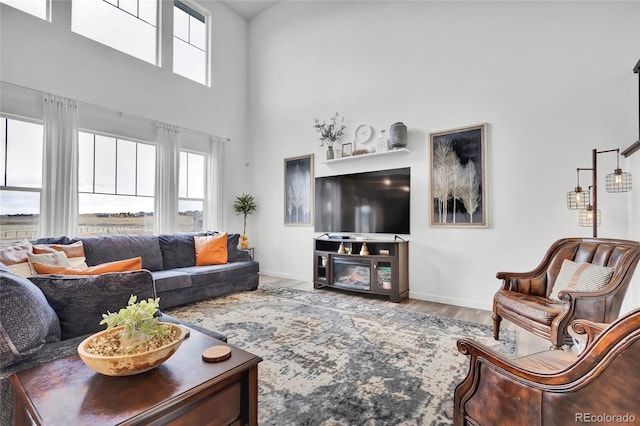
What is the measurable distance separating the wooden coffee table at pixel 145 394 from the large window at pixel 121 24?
503cm

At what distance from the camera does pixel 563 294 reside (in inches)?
82.9

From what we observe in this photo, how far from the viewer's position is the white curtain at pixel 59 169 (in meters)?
3.79

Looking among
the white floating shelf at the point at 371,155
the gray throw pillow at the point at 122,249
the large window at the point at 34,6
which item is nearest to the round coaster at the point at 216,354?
the gray throw pillow at the point at 122,249

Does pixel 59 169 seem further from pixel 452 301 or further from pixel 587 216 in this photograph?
pixel 587 216

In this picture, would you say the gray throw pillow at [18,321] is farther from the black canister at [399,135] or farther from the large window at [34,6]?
the large window at [34,6]

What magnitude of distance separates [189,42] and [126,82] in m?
1.59

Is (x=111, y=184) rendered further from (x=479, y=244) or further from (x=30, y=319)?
(x=479, y=244)

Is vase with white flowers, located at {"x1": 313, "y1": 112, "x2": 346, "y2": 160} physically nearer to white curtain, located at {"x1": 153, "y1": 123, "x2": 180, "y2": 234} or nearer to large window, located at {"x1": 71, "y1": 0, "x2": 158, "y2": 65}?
white curtain, located at {"x1": 153, "y1": 123, "x2": 180, "y2": 234}

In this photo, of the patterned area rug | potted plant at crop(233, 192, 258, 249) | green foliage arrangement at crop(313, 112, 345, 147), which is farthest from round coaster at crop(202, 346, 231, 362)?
potted plant at crop(233, 192, 258, 249)

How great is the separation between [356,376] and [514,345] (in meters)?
1.50

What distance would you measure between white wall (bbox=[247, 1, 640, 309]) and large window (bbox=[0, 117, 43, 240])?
3518 mm

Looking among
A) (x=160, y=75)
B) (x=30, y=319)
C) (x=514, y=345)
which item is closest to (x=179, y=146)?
(x=160, y=75)

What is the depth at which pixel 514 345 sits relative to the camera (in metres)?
2.59

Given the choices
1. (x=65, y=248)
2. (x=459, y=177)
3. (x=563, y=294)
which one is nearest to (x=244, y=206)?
(x=65, y=248)
